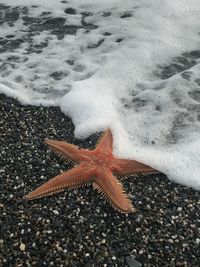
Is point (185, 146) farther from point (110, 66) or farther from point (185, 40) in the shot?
point (185, 40)

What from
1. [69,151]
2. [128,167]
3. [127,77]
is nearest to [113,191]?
[128,167]

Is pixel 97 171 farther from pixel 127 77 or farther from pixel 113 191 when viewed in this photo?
pixel 127 77

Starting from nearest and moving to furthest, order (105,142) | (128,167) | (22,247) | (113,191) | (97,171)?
1. (22,247)
2. (113,191)
3. (97,171)
4. (128,167)
5. (105,142)

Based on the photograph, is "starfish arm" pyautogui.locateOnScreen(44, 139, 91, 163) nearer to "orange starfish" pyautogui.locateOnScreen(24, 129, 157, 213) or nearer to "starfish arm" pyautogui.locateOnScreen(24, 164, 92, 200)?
"orange starfish" pyautogui.locateOnScreen(24, 129, 157, 213)

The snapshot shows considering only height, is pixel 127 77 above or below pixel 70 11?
below

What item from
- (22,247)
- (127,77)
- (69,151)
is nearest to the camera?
(22,247)

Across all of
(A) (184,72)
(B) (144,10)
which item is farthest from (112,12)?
(A) (184,72)

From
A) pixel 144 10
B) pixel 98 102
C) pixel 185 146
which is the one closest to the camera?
pixel 185 146

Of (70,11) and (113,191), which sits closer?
(113,191)
